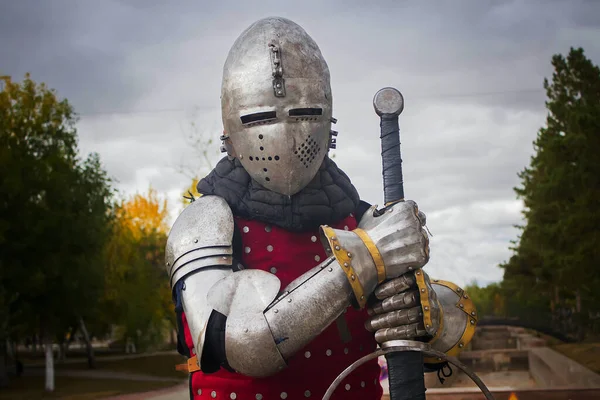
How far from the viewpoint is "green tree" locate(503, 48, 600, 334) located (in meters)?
18.2

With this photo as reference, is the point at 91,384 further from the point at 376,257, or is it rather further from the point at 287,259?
the point at 376,257

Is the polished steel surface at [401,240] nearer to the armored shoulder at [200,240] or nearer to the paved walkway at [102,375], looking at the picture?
the armored shoulder at [200,240]

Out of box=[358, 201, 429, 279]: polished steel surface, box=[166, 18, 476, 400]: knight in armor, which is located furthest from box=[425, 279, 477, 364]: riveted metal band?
box=[358, 201, 429, 279]: polished steel surface

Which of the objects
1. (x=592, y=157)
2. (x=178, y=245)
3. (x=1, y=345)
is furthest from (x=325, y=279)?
(x=1, y=345)

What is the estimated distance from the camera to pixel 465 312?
12.5ft

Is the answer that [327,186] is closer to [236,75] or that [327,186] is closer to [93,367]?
[236,75]

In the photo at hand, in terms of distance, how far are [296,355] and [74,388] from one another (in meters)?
20.3

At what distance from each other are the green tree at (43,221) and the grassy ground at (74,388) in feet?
2.37

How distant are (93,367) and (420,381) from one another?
94.7ft

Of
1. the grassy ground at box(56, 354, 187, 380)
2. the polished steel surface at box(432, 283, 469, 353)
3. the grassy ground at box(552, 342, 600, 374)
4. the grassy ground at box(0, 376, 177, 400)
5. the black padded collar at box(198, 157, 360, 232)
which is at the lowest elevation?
the grassy ground at box(56, 354, 187, 380)

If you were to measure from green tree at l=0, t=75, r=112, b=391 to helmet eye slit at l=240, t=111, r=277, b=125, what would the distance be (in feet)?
52.9

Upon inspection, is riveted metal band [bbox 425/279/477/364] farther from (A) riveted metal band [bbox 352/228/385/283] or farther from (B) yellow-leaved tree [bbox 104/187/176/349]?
(B) yellow-leaved tree [bbox 104/187/176/349]

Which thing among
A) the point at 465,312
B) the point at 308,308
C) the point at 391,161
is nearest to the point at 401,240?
the point at 391,161

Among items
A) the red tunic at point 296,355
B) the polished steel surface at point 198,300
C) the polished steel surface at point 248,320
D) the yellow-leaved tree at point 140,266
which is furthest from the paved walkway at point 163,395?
the polished steel surface at point 248,320
